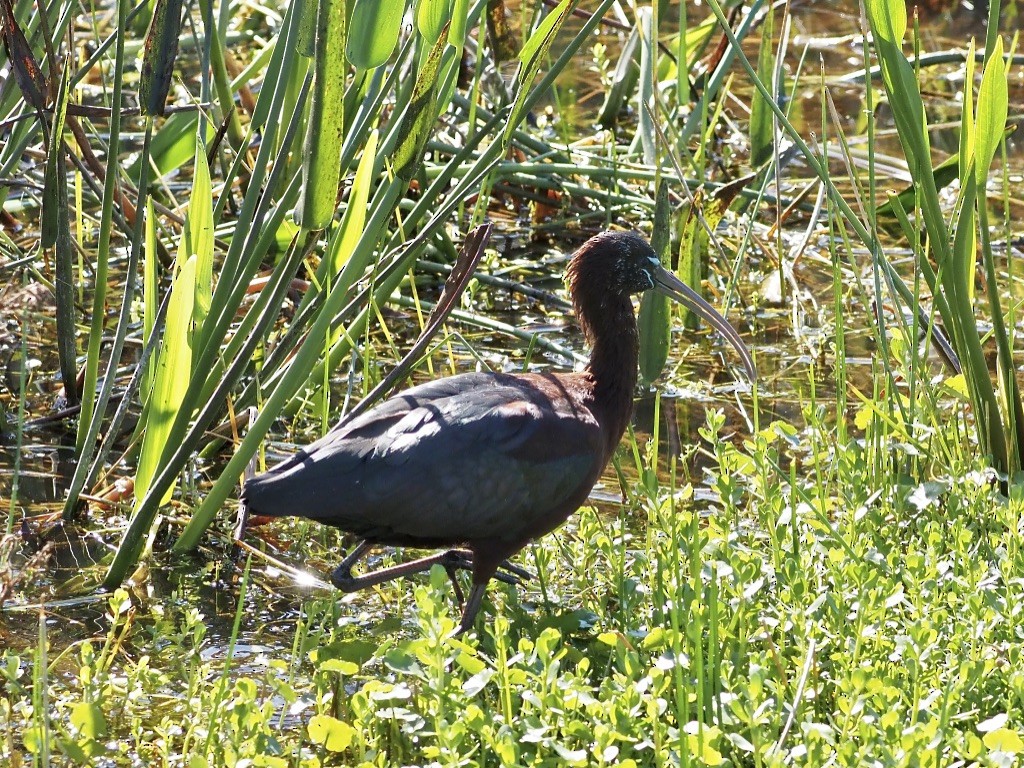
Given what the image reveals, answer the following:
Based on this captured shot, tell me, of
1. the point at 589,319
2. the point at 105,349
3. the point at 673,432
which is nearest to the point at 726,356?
the point at 673,432

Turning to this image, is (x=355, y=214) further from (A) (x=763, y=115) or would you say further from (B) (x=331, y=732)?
(A) (x=763, y=115)

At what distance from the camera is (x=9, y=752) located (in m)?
2.66

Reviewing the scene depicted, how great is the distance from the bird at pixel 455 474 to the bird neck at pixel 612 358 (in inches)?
2.3

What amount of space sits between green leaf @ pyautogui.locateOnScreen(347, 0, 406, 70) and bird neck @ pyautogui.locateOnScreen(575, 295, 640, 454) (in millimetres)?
1120

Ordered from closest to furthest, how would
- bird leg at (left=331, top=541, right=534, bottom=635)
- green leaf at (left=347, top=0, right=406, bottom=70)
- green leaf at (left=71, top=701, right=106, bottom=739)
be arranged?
green leaf at (left=71, top=701, right=106, bottom=739)
green leaf at (left=347, top=0, right=406, bottom=70)
bird leg at (left=331, top=541, right=534, bottom=635)

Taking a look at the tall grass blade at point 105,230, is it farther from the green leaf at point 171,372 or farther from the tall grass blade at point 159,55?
the green leaf at point 171,372

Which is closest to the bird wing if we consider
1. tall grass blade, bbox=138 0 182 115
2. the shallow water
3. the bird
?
the bird

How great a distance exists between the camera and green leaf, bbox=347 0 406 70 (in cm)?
295

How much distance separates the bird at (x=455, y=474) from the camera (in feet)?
10.7

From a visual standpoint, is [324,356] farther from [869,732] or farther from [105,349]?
[869,732]

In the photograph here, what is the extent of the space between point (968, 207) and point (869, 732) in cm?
150

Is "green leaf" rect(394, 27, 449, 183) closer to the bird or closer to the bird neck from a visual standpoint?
the bird

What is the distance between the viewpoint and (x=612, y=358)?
3.79 metres

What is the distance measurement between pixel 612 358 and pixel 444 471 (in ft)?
2.28
